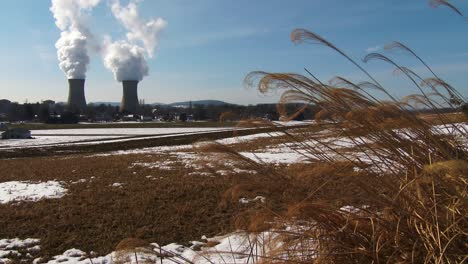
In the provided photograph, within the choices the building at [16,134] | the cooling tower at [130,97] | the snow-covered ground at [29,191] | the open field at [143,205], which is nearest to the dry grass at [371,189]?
the open field at [143,205]

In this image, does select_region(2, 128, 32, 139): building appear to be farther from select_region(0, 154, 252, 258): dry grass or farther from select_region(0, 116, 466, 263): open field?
select_region(0, 154, 252, 258): dry grass

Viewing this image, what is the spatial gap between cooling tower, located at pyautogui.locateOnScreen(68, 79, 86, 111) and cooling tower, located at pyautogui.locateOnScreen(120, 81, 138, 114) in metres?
8.77

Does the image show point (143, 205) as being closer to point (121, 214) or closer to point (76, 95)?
point (121, 214)

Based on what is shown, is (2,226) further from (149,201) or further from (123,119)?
(123,119)

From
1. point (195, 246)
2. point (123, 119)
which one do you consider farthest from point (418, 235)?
point (123, 119)

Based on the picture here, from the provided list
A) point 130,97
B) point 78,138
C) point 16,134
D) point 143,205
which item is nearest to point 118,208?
point 143,205

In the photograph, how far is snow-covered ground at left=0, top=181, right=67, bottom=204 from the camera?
29.3 ft

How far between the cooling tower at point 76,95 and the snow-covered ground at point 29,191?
76154 millimetres

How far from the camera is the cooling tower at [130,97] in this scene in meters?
87.7

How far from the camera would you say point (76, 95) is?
86562mm

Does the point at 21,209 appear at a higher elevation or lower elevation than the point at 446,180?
lower

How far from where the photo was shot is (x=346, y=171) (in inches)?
73.3

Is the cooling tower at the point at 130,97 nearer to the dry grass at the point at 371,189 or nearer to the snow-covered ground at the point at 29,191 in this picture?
the snow-covered ground at the point at 29,191

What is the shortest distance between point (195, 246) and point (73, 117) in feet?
266
